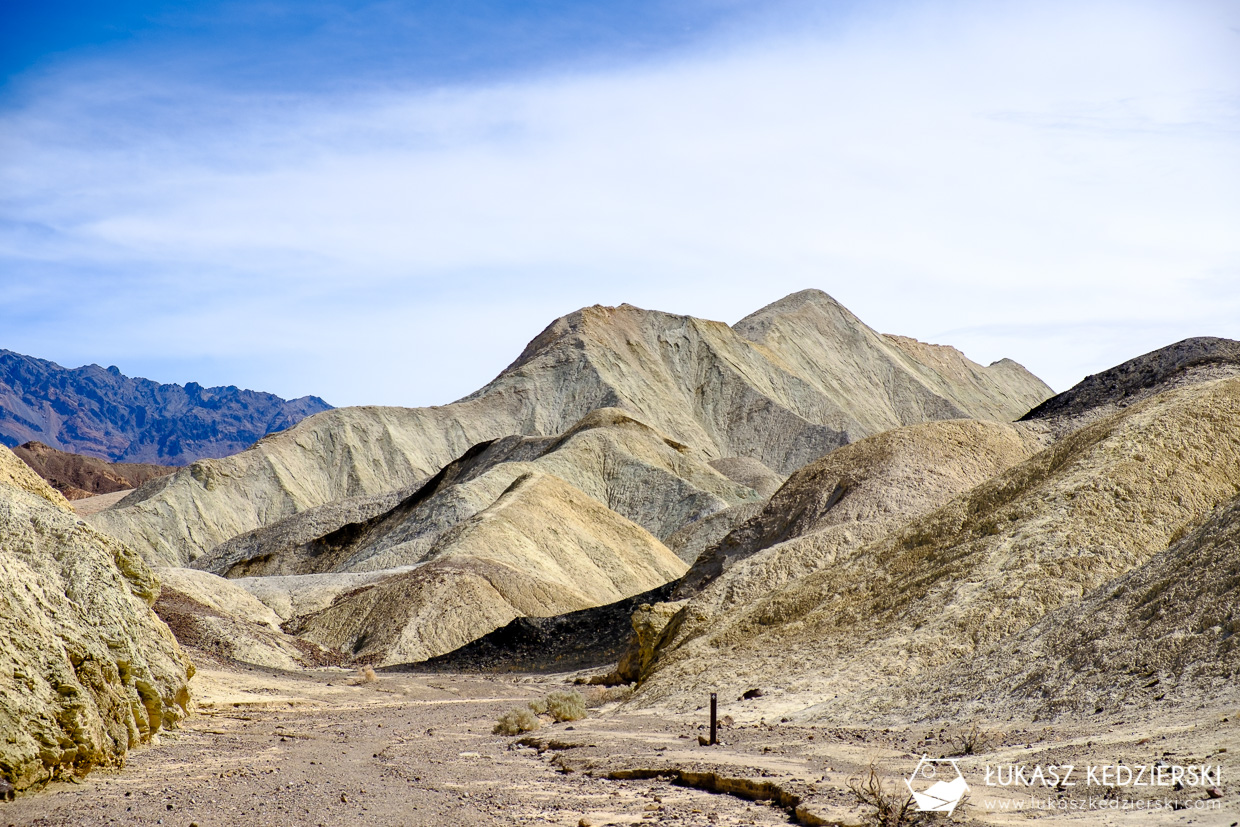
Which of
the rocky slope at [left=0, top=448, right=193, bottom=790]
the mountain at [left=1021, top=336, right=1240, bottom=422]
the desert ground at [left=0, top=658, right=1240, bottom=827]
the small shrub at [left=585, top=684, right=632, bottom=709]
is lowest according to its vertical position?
the small shrub at [left=585, top=684, right=632, bottom=709]

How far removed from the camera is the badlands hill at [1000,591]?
15.9 metres

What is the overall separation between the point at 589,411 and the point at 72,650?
251 feet

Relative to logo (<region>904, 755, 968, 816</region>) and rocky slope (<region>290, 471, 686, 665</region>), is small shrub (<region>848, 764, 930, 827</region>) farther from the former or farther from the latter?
rocky slope (<region>290, 471, 686, 665</region>)

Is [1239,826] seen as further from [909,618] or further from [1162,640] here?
[909,618]

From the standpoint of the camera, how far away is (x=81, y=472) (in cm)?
15350

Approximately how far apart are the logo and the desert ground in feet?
0.55

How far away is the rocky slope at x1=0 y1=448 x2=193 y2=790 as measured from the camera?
1169 centimetres

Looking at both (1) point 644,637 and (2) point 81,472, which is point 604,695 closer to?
(1) point 644,637

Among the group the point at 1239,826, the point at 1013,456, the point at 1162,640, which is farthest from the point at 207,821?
the point at 1013,456

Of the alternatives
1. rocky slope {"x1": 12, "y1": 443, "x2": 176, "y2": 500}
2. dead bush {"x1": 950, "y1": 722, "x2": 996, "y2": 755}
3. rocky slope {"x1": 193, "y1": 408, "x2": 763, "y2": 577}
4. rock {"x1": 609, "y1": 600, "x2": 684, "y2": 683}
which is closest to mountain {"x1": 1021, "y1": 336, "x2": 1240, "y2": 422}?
rock {"x1": 609, "y1": 600, "x2": 684, "y2": 683}

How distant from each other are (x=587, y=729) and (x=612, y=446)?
53766 mm

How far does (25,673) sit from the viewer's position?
11805 millimetres

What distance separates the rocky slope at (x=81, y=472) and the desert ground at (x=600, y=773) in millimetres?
139980

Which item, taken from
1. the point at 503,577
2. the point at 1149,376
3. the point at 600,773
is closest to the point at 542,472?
the point at 503,577
